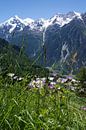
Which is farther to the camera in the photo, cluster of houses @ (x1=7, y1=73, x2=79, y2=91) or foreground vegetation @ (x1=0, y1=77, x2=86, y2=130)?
cluster of houses @ (x1=7, y1=73, x2=79, y2=91)

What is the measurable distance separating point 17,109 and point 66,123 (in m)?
0.51

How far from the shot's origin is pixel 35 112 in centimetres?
365

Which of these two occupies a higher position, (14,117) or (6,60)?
(6,60)

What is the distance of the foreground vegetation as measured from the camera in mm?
3312

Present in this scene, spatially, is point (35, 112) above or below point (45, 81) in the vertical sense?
below

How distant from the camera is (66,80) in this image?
584cm

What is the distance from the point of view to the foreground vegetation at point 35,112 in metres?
3.31

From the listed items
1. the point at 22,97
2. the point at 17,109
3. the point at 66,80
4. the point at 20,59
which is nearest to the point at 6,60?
the point at 20,59

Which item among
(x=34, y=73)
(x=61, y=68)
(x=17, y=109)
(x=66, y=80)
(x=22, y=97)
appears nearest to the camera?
(x=17, y=109)

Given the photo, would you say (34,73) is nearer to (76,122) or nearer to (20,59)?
(20,59)

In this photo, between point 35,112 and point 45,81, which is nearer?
point 35,112

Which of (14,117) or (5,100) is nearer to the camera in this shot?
(14,117)

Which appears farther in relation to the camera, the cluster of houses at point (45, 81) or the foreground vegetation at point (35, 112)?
the cluster of houses at point (45, 81)

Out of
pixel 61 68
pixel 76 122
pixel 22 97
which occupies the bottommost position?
pixel 76 122
